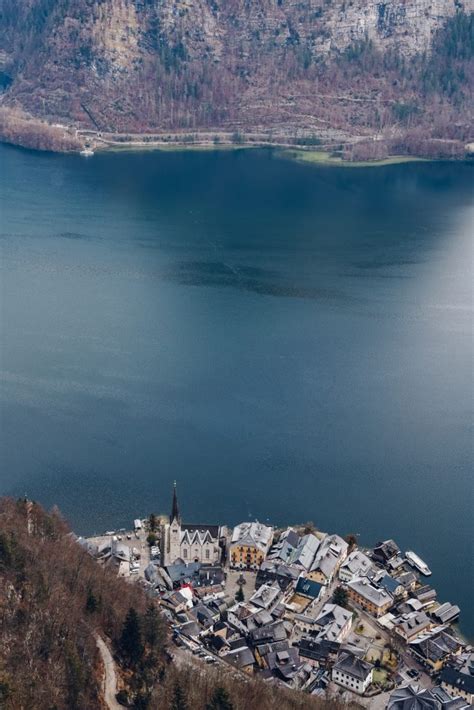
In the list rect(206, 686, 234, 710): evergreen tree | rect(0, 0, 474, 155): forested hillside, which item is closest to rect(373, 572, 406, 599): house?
rect(206, 686, 234, 710): evergreen tree

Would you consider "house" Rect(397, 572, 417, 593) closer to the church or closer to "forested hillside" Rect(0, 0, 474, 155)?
the church

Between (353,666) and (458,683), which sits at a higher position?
(353,666)

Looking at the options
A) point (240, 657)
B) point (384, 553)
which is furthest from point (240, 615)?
point (384, 553)

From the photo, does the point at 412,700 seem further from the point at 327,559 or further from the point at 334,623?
the point at 327,559

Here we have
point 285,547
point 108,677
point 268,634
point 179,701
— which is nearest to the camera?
point 179,701

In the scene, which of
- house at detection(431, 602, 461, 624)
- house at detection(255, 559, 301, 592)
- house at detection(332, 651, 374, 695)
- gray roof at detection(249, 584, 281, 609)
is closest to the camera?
house at detection(332, 651, 374, 695)

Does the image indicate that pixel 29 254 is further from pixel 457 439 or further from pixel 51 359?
pixel 457 439

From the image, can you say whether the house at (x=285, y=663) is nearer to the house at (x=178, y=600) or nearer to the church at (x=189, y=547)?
the house at (x=178, y=600)
